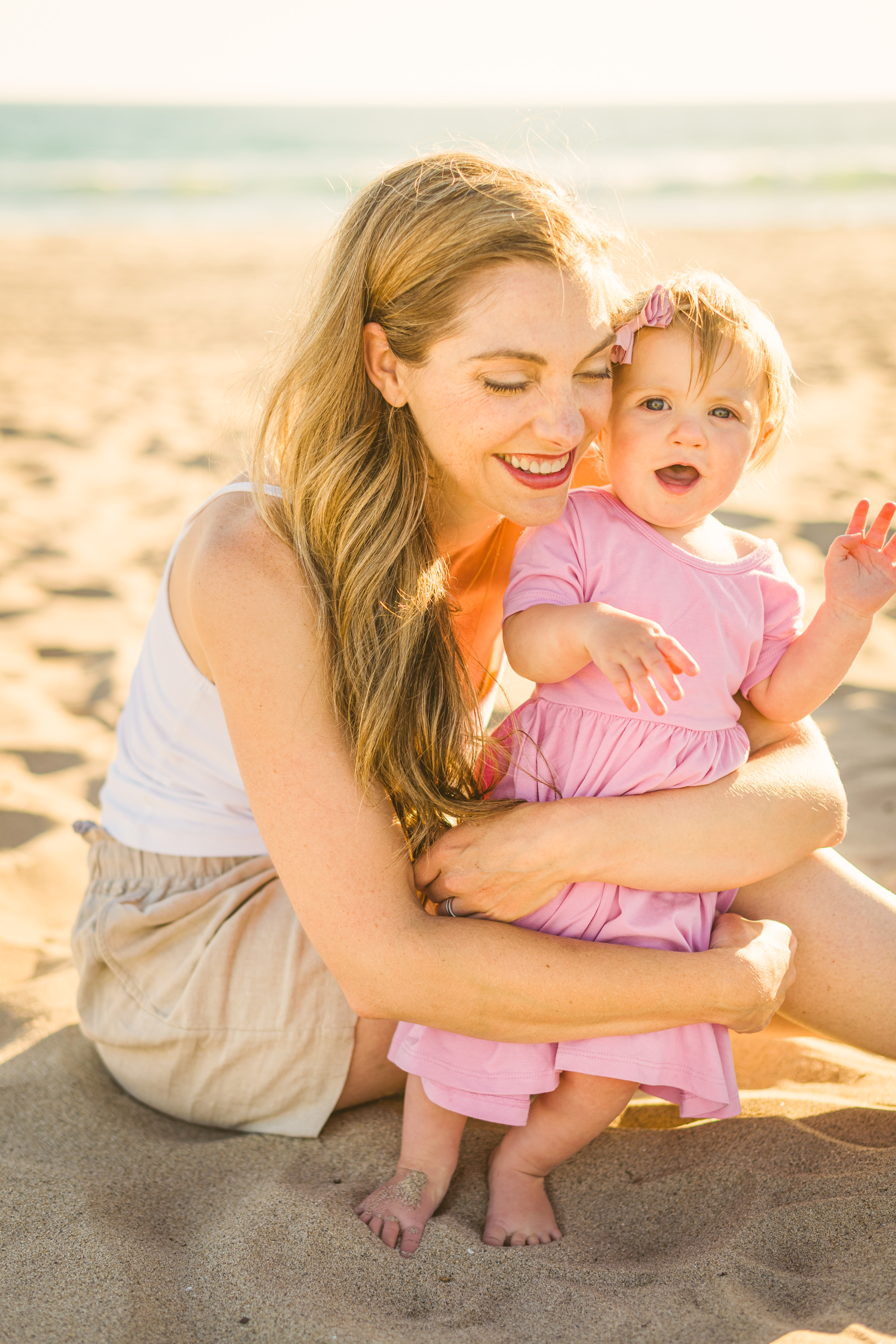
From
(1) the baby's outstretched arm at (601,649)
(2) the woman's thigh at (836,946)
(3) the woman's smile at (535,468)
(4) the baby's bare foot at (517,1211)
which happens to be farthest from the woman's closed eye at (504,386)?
(4) the baby's bare foot at (517,1211)

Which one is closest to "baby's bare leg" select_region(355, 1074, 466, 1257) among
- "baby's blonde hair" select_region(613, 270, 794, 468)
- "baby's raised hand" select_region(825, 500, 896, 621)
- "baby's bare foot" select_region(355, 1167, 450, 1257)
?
"baby's bare foot" select_region(355, 1167, 450, 1257)

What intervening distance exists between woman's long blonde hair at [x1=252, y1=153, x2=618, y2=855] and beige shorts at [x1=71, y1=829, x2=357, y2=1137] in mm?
375

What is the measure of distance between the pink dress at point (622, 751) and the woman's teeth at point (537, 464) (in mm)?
140

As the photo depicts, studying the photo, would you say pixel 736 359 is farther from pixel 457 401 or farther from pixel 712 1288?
pixel 712 1288

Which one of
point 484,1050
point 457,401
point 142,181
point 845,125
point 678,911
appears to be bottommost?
point 484,1050

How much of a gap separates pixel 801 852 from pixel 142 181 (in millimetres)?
24428

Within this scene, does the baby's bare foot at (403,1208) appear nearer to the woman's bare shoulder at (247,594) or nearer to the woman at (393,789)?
the woman at (393,789)

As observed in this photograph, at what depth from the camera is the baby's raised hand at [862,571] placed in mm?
2008

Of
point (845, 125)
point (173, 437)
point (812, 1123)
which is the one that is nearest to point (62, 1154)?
point (812, 1123)

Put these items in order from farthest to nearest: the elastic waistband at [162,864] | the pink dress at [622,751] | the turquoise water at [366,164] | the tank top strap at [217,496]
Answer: the turquoise water at [366,164] < the elastic waistband at [162,864] < the tank top strap at [217,496] < the pink dress at [622,751]

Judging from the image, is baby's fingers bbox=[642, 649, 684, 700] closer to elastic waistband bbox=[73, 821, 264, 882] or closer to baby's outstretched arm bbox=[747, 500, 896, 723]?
baby's outstretched arm bbox=[747, 500, 896, 723]

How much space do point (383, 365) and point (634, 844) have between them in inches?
38.1

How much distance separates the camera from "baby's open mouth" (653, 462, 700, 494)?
2.05 meters

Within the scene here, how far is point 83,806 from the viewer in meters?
3.09
